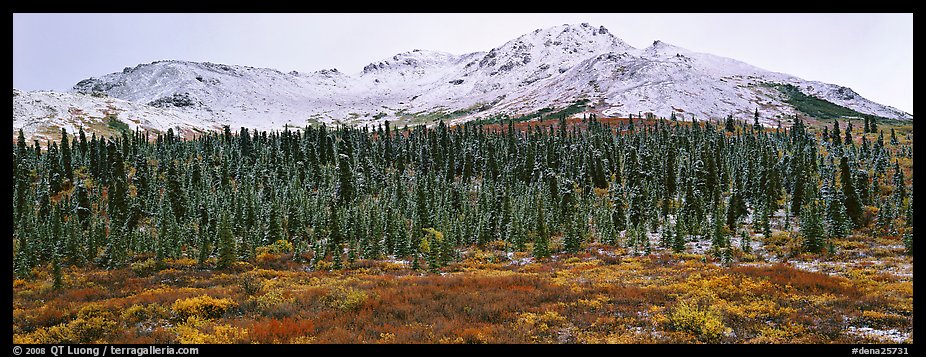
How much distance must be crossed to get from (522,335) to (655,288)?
47.3 ft

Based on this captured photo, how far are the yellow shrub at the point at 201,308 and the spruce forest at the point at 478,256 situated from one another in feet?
0.32

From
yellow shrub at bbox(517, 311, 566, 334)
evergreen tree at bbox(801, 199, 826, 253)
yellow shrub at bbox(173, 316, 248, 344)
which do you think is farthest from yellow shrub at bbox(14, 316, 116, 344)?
evergreen tree at bbox(801, 199, 826, 253)

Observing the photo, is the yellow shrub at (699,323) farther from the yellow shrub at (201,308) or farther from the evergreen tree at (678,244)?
the evergreen tree at (678,244)

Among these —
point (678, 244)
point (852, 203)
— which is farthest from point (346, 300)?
point (852, 203)

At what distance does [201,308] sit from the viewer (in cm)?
2256

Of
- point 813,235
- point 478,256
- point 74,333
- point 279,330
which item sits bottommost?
point 478,256

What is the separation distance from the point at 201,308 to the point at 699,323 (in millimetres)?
23380

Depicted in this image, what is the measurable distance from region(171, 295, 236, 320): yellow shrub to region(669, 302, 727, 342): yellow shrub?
858 inches

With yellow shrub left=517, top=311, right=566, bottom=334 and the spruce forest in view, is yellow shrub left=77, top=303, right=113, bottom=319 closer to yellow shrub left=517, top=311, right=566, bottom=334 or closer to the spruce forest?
the spruce forest

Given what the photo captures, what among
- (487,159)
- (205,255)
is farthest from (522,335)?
(487,159)

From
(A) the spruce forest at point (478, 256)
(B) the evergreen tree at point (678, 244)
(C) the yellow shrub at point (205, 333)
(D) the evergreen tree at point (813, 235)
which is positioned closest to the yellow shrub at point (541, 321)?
(A) the spruce forest at point (478, 256)

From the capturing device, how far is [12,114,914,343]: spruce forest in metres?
19.5

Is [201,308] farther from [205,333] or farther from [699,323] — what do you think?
[699,323]
